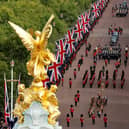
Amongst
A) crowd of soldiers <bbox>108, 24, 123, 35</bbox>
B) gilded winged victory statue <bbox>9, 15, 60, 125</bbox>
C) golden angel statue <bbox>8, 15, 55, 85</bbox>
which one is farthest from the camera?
crowd of soldiers <bbox>108, 24, 123, 35</bbox>

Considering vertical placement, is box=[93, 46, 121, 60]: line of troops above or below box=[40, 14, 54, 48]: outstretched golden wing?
above

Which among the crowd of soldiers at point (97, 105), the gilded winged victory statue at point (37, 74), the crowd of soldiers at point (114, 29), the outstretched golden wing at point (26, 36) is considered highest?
the crowd of soldiers at point (114, 29)

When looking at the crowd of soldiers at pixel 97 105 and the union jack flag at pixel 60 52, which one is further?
the crowd of soldiers at pixel 97 105

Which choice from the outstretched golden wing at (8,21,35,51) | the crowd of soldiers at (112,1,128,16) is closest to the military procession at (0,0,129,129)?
the outstretched golden wing at (8,21,35,51)

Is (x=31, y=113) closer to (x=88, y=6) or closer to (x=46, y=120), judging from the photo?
(x=46, y=120)

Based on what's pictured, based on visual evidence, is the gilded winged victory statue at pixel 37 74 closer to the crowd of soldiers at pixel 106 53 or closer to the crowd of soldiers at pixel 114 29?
the crowd of soldiers at pixel 106 53

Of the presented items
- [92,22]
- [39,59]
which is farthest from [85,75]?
[39,59]

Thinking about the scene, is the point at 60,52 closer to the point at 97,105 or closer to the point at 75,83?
the point at 97,105

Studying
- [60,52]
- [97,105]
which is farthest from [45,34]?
[97,105]

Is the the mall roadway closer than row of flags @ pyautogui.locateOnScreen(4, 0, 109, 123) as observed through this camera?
No

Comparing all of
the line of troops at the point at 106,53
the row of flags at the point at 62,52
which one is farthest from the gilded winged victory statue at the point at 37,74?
the line of troops at the point at 106,53

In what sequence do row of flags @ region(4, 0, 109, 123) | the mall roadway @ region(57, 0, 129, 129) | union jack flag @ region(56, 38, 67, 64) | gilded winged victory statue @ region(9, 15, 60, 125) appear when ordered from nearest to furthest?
gilded winged victory statue @ region(9, 15, 60, 125) → row of flags @ region(4, 0, 109, 123) → the mall roadway @ region(57, 0, 129, 129) → union jack flag @ region(56, 38, 67, 64)

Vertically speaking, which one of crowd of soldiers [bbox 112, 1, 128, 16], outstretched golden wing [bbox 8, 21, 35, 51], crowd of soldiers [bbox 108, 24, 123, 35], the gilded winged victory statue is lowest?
the gilded winged victory statue

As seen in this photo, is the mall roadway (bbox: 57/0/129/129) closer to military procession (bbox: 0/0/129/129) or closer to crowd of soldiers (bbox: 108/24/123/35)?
military procession (bbox: 0/0/129/129)
